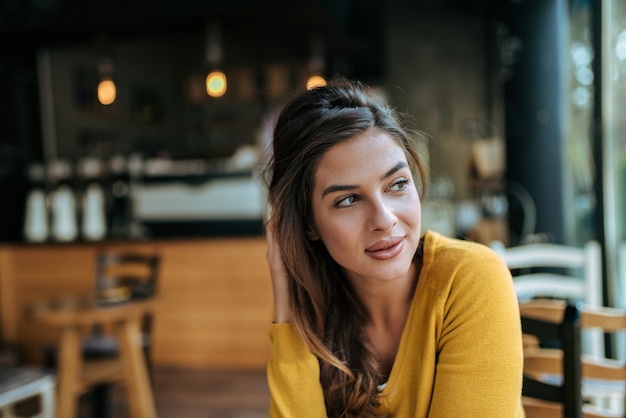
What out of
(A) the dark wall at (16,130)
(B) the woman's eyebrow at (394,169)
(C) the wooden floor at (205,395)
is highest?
(A) the dark wall at (16,130)

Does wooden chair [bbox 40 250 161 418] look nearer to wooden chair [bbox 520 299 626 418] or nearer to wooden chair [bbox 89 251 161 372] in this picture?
wooden chair [bbox 89 251 161 372]

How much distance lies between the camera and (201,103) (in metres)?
7.41

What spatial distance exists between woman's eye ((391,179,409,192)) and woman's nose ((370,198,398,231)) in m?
0.05

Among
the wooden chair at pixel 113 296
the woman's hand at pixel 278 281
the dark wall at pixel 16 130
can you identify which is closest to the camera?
the woman's hand at pixel 278 281

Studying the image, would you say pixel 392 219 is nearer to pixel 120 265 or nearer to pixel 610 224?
pixel 610 224

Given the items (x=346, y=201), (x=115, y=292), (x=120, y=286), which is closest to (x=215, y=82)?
(x=120, y=286)

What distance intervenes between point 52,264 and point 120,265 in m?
1.49

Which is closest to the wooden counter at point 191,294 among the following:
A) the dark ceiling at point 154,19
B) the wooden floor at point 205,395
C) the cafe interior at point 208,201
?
the cafe interior at point 208,201

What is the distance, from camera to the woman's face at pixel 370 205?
100cm

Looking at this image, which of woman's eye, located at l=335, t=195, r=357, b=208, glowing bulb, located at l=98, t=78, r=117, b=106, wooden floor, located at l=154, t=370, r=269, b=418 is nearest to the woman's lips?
woman's eye, located at l=335, t=195, r=357, b=208

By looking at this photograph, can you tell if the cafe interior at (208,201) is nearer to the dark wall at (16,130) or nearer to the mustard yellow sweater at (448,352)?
the dark wall at (16,130)

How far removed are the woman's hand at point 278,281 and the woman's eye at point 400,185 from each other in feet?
1.07

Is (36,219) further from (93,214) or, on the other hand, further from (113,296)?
(113,296)

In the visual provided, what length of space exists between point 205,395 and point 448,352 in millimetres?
2648
